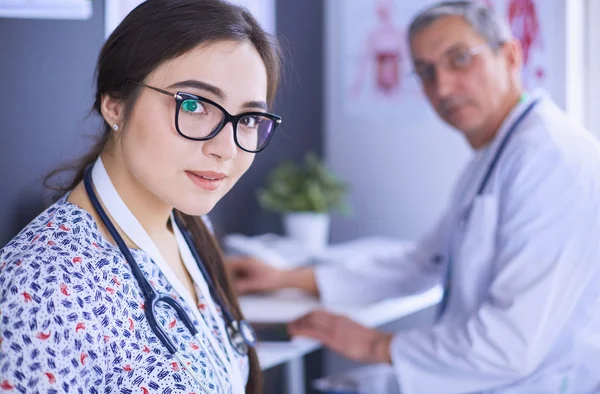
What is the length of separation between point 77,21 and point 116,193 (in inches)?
40.5

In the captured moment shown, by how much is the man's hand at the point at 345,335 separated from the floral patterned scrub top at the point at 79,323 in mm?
643

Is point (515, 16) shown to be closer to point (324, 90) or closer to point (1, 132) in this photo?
point (324, 90)

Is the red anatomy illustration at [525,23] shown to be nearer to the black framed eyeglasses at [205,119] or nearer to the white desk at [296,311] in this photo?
the white desk at [296,311]

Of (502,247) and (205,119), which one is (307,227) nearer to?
(502,247)

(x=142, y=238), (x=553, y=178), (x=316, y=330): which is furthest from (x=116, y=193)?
(x=553, y=178)

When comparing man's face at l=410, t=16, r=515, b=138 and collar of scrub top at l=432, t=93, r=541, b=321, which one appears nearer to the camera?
collar of scrub top at l=432, t=93, r=541, b=321

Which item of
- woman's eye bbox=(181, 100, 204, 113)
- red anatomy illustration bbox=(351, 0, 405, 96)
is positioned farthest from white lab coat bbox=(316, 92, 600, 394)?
red anatomy illustration bbox=(351, 0, 405, 96)

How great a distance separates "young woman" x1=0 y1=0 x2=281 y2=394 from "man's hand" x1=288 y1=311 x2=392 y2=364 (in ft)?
1.76

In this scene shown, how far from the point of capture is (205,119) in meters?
0.98

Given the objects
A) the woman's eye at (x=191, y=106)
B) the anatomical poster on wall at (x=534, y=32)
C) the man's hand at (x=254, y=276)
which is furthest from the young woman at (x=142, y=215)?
the anatomical poster on wall at (x=534, y=32)

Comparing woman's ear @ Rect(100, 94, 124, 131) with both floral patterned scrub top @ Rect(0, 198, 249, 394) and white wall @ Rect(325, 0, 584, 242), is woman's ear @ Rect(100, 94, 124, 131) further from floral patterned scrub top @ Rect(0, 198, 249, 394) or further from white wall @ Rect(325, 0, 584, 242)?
white wall @ Rect(325, 0, 584, 242)

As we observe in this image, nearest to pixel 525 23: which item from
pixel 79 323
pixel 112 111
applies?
pixel 112 111

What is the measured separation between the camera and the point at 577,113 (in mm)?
2537

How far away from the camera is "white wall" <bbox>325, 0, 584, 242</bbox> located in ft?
9.30
